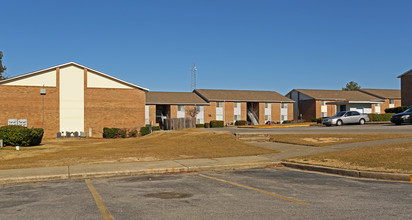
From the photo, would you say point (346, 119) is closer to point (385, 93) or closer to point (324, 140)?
point (324, 140)

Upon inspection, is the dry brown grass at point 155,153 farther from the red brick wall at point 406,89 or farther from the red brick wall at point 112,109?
the red brick wall at point 406,89

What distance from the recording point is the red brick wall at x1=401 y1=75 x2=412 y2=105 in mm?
53406

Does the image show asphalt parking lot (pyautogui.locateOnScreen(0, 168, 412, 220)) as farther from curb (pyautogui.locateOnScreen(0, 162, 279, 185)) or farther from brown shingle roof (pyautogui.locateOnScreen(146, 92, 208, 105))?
brown shingle roof (pyautogui.locateOnScreen(146, 92, 208, 105))

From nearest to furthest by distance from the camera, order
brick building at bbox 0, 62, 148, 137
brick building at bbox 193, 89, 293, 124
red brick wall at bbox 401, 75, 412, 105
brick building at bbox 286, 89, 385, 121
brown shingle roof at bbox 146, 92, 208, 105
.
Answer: brick building at bbox 0, 62, 148, 137 < red brick wall at bbox 401, 75, 412, 105 < brown shingle roof at bbox 146, 92, 208, 105 < brick building at bbox 193, 89, 293, 124 < brick building at bbox 286, 89, 385, 121

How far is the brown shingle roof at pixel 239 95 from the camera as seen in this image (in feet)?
210

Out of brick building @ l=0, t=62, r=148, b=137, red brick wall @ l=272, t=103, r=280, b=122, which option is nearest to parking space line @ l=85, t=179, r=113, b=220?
brick building @ l=0, t=62, r=148, b=137

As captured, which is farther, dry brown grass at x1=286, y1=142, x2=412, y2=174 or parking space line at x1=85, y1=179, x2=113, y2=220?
dry brown grass at x1=286, y1=142, x2=412, y2=174

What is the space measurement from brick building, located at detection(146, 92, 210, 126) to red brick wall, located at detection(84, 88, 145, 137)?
13.9m

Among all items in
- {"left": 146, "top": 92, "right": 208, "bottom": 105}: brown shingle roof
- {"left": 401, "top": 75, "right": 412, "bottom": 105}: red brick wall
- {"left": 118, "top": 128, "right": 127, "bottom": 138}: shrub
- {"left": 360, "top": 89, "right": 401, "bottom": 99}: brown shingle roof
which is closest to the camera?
{"left": 118, "top": 128, "right": 127, "bottom": 138}: shrub

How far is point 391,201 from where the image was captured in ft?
23.0

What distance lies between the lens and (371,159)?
40.4 feet

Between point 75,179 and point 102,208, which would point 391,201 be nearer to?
point 102,208

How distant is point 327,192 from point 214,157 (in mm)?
7134

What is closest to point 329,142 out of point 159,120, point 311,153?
point 311,153
